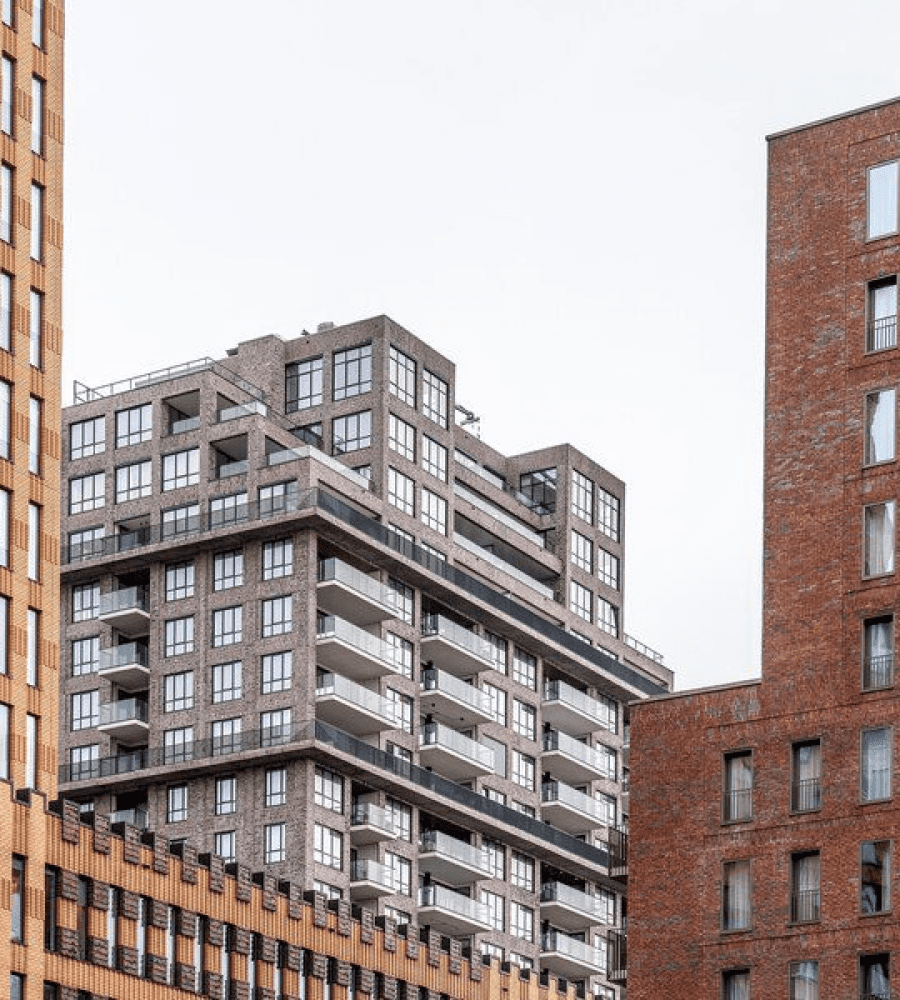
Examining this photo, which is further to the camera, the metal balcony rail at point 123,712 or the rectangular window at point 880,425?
the metal balcony rail at point 123,712

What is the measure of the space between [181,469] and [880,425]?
3021 inches

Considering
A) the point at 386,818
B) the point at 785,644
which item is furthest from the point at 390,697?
the point at 785,644

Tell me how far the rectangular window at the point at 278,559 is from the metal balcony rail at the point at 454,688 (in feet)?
40.0

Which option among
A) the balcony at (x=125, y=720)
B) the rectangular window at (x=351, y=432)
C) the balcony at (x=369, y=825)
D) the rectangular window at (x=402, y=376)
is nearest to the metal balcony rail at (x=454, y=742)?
the balcony at (x=369, y=825)

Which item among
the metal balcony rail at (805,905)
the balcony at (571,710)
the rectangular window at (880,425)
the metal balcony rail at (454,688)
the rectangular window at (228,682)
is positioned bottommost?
the metal balcony rail at (805,905)

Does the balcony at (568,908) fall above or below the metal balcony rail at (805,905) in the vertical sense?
above

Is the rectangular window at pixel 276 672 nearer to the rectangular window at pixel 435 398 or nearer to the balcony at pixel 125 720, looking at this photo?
the balcony at pixel 125 720

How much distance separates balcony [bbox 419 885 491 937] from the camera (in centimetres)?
14825

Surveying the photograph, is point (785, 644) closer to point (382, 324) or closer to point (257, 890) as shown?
point (257, 890)

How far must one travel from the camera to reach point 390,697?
490 ft

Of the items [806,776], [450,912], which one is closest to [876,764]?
[806,776]

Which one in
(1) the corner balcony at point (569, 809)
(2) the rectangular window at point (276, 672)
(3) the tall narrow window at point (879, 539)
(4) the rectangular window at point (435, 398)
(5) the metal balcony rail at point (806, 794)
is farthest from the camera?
(1) the corner balcony at point (569, 809)

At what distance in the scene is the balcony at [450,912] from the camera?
148250mm

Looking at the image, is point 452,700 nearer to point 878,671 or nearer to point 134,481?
point 134,481
